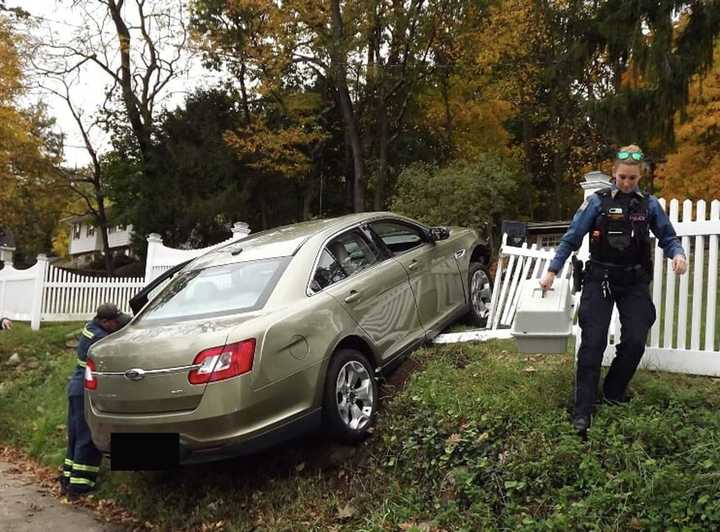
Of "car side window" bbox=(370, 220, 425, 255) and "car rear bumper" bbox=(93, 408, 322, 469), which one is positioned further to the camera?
"car side window" bbox=(370, 220, 425, 255)

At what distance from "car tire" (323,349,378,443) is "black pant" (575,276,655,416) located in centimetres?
153

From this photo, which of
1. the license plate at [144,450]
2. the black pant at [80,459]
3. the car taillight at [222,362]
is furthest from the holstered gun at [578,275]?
the black pant at [80,459]

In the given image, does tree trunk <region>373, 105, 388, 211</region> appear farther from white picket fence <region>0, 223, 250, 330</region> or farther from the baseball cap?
the baseball cap

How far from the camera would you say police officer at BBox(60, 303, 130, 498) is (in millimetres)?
5689

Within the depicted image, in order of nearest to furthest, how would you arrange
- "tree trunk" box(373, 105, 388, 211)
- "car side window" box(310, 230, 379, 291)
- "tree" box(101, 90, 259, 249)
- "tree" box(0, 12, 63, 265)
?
"car side window" box(310, 230, 379, 291) < "tree" box(0, 12, 63, 265) < "tree trunk" box(373, 105, 388, 211) < "tree" box(101, 90, 259, 249)

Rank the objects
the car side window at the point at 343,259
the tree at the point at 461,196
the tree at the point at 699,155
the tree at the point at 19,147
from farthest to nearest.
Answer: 1. the tree at the point at 19,147
2. the tree at the point at 461,196
3. the tree at the point at 699,155
4. the car side window at the point at 343,259

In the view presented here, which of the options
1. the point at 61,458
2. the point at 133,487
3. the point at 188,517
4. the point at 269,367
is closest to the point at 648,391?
the point at 269,367

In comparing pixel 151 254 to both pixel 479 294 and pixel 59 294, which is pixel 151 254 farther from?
pixel 479 294

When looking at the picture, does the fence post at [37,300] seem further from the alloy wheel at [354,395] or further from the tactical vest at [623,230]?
the tactical vest at [623,230]

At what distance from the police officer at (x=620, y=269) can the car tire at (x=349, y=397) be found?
1.53 m

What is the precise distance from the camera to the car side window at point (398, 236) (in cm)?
600

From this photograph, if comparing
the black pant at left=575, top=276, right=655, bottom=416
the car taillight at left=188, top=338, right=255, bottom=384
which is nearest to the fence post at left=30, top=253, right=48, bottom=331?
the car taillight at left=188, top=338, right=255, bottom=384

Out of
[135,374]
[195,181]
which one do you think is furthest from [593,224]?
[195,181]

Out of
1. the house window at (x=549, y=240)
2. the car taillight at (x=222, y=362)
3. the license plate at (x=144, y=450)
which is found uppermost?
the house window at (x=549, y=240)
